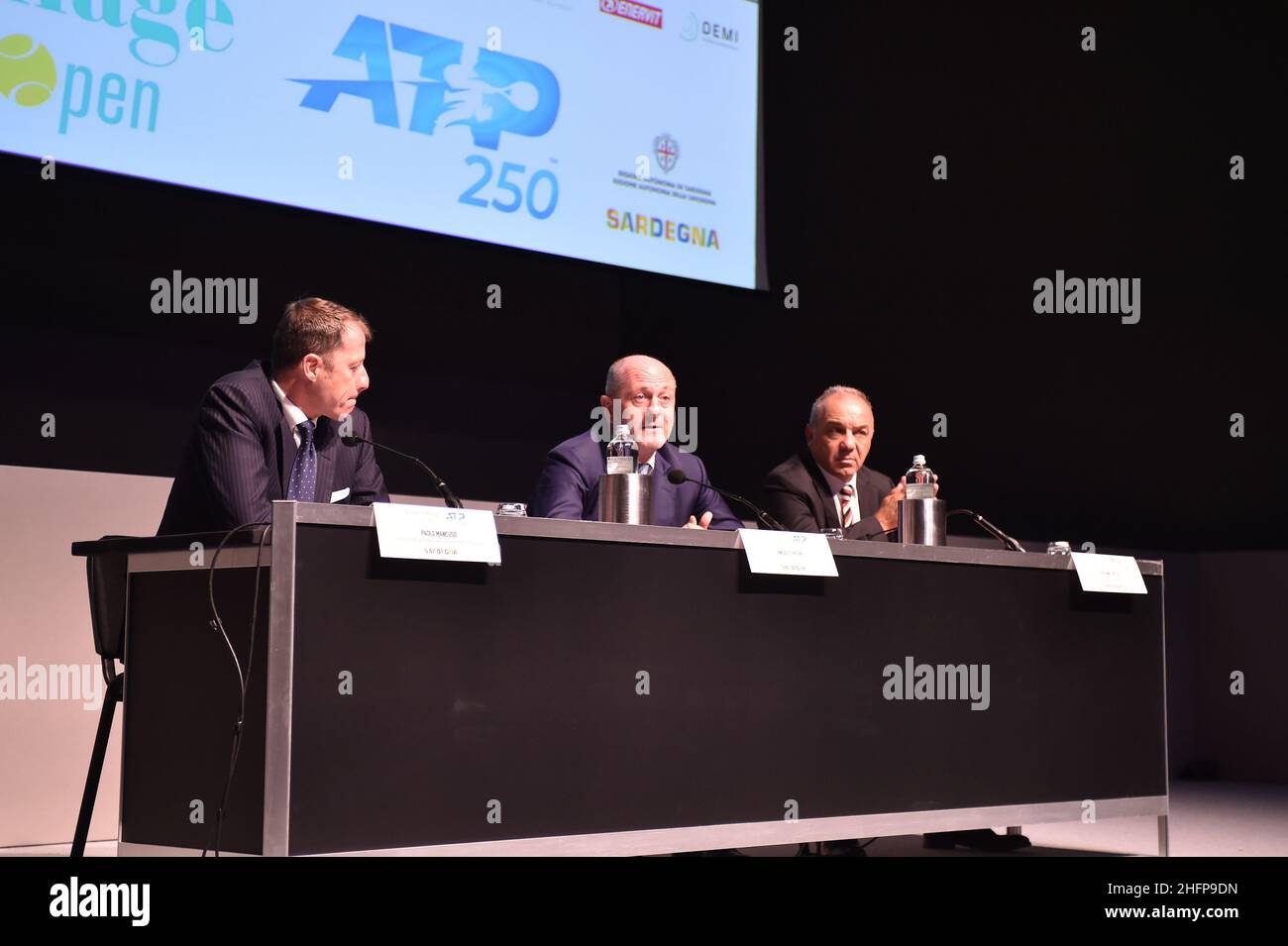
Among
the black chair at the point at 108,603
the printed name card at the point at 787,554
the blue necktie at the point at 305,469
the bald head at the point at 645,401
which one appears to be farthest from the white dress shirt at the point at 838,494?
the black chair at the point at 108,603

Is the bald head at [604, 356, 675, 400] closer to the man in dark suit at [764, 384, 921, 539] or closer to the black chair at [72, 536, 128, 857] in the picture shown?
the man in dark suit at [764, 384, 921, 539]

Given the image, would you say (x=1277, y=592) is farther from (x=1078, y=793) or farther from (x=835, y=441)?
(x=1078, y=793)

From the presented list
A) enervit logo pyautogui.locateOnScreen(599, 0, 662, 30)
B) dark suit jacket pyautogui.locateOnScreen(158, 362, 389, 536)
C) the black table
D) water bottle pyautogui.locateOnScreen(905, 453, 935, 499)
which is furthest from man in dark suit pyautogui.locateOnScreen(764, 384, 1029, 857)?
enervit logo pyautogui.locateOnScreen(599, 0, 662, 30)

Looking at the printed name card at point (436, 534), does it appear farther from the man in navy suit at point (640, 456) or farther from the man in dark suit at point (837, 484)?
the man in dark suit at point (837, 484)

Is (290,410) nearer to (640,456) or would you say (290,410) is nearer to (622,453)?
(622,453)

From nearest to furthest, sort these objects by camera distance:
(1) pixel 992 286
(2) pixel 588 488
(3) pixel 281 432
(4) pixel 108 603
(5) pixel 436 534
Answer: (5) pixel 436 534, (4) pixel 108 603, (3) pixel 281 432, (2) pixel 588 488, (1) pixel 992 286

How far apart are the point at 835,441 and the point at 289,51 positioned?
1.79m

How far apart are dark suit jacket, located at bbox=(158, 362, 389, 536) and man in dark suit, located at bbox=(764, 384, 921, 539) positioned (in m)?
1.32

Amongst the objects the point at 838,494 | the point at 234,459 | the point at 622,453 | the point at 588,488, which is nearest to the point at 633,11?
the point at 838,494

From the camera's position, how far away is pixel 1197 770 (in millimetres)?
5098

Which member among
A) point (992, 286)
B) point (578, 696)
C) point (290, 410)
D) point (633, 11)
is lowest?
point (578, 696)

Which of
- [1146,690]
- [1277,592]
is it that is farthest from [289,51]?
[1277,592]

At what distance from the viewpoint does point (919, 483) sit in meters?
2.91

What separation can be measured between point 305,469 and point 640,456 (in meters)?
0.90
